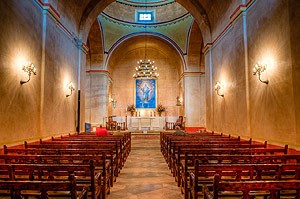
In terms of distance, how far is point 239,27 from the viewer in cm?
753

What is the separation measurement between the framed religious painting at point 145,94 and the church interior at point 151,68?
3.76 m

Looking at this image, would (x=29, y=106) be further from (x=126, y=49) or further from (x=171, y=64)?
(x=171, y=64)

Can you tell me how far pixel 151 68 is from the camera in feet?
48.8

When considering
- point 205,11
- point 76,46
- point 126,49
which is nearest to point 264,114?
point 205,11

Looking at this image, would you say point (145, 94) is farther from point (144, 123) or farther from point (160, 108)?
point (144, 123)

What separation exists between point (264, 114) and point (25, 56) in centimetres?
617

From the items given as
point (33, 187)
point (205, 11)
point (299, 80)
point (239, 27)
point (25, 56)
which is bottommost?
point (33, 187)

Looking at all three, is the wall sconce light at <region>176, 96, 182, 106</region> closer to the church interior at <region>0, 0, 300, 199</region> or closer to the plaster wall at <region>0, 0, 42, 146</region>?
the church interior at <region>0, 0, 300, 199</region>

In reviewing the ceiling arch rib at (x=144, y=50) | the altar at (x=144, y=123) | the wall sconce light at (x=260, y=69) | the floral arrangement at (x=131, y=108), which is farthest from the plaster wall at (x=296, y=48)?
the floral arrangement at (x=131, y=108)

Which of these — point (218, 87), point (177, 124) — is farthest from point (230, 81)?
point (177, 124)

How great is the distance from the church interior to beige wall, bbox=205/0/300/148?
0.03 meters

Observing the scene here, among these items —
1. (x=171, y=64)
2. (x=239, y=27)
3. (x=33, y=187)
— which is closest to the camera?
(x=33, y=187)

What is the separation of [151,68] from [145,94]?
615cm

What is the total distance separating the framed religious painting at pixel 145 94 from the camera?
68.0 feet
